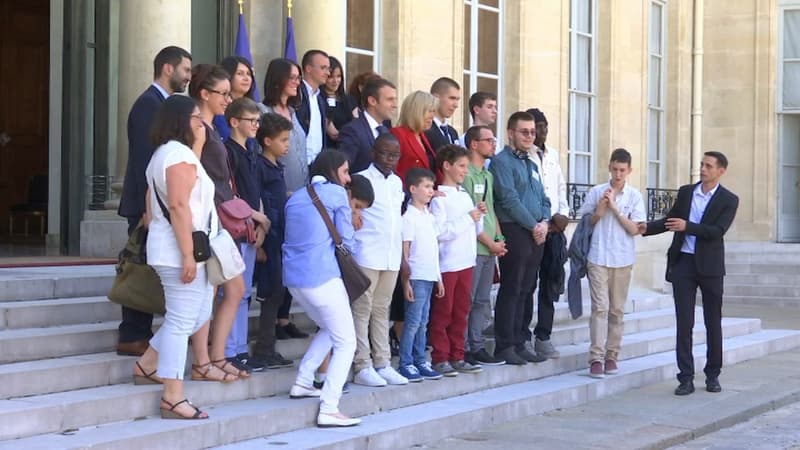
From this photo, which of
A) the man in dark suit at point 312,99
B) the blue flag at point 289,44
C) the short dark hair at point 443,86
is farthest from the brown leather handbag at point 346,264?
the blue flag at point 289,44

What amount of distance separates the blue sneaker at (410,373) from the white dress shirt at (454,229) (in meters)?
0.74

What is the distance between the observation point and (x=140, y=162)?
302 inches

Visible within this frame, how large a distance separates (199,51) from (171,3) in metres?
2.02

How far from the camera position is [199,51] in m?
12.9

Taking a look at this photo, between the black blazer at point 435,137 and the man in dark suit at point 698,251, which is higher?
the black blazer at point 435,137

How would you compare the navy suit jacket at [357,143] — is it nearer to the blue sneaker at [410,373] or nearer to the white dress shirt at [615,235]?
the blue sneaker at [410,373]

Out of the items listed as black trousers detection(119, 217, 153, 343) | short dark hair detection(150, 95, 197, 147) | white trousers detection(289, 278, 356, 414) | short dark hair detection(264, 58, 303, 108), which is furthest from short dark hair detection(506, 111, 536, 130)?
short dark hair detection(150, 95, 197, 147)

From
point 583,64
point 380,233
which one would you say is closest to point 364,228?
point 380,233

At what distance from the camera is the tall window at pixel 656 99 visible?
19.1 metres

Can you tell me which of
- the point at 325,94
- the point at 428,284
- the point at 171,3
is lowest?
the point at 428,284

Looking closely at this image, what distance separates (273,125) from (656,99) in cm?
1225

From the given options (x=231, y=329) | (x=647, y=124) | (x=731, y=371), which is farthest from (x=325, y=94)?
(x=647, y=124)

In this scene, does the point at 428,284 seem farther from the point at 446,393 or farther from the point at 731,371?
the point at 731,371

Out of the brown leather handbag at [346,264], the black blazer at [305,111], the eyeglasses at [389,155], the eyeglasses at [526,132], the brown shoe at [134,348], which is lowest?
the brown shoe at [134,348]
